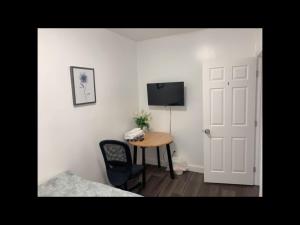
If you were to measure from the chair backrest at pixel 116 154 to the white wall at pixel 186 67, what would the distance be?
1.48 m

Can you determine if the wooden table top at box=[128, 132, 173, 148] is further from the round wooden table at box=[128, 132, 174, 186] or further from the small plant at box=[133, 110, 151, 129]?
the small plant at box=[133, 110, 151, 129]

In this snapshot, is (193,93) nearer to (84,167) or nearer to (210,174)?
(210,174)

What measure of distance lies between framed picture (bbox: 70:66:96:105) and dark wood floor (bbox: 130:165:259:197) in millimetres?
1558

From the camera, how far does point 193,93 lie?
3.11 meters

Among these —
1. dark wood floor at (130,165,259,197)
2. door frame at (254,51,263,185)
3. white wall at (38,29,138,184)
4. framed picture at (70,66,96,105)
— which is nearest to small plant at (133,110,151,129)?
white wall at (38,29,138,184)

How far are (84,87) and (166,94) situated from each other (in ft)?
4.82

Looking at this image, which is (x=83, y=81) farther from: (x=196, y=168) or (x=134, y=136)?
(x=196, y=168)

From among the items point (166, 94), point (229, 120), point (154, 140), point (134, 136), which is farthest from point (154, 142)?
point (229, 120)

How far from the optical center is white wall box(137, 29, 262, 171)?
9.14ft

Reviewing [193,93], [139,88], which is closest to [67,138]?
[139,88]

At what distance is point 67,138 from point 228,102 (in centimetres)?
225

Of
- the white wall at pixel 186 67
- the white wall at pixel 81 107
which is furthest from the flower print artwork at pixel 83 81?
the white wall at pixel 186 67

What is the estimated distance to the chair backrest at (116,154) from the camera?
81.6 inches
